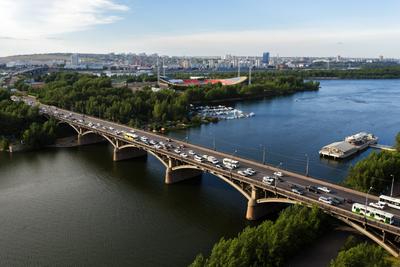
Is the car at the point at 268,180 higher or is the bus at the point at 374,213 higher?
the car at the point at 268,180

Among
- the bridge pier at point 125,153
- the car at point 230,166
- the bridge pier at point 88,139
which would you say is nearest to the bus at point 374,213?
the car at point 230,166

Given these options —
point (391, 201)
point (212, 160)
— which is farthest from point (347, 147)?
point (391, 201)

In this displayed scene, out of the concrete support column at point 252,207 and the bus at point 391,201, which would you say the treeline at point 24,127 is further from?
the bus at point 391,201

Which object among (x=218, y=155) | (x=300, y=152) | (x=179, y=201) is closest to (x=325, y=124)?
(x=300, y=152)

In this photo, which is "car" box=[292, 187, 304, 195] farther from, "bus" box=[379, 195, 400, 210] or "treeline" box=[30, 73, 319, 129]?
"treeline" box=[30, 73, 319, 129]

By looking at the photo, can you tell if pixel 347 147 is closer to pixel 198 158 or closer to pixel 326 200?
pixel 198 158

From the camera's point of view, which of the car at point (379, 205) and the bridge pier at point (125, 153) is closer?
the car at point (379, 205)

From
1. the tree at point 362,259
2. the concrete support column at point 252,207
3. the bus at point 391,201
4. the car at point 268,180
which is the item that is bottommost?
the concrete support column at point 252,207
